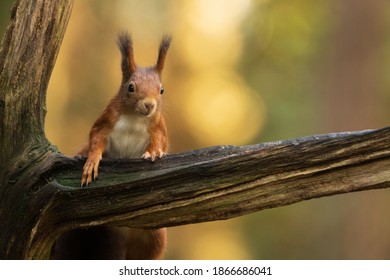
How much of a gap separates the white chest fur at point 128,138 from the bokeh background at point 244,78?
4.68 m

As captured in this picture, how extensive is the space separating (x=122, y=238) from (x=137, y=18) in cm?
889

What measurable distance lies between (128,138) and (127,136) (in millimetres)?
10

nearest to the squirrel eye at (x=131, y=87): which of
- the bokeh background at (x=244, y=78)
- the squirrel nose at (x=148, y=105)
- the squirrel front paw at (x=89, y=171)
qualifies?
the squirrel nose at (x=148, y=105)

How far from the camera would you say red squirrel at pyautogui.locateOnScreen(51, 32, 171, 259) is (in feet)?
10.0

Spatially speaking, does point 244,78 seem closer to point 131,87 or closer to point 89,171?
point 131,87

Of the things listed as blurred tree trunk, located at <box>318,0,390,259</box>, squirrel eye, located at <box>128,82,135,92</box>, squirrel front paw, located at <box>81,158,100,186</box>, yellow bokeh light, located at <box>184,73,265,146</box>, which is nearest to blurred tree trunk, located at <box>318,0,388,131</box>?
blurred tree trunk, located at <box>318,0,390,259</box>

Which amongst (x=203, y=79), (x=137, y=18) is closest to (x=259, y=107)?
(x=203, y=79)

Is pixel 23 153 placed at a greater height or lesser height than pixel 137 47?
lesser

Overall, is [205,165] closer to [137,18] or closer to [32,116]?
[32,116]

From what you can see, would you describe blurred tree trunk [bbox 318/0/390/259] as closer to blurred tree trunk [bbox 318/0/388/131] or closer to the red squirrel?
blurred tree trunk [bbox 318/0/388/131]

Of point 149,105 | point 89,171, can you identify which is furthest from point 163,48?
point 89,171

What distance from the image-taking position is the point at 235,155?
7.79ft

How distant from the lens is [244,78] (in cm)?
1389

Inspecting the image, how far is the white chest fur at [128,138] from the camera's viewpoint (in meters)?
3.10
